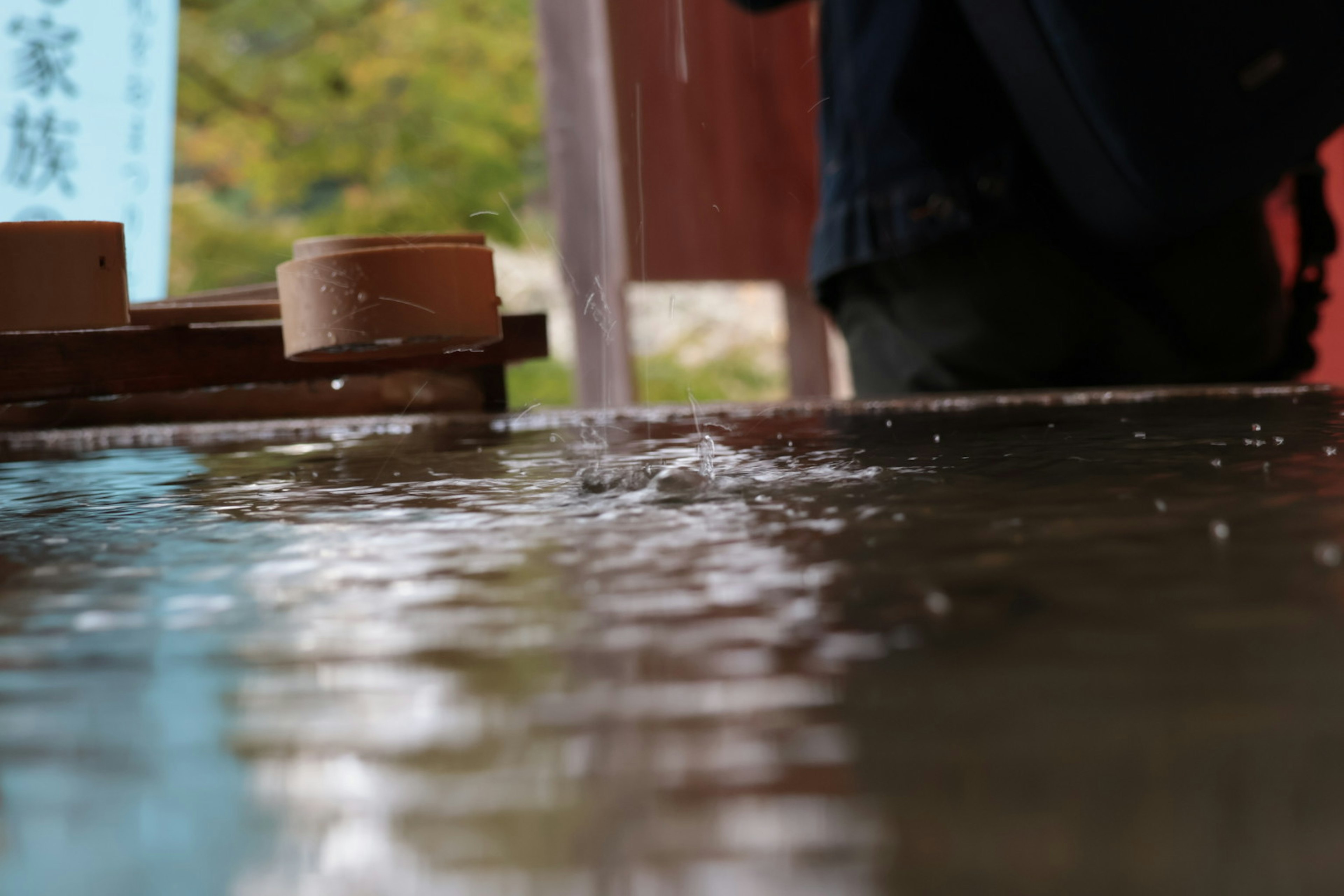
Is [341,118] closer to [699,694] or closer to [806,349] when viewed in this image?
[806,349]

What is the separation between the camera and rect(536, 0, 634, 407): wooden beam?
4129 millimetres

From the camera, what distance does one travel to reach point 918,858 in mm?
185

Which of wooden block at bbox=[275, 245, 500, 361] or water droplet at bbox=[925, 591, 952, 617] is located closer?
water droplet at bbox=[925, 591, 952, 617]

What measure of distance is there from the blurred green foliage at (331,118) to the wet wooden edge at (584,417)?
5482mm

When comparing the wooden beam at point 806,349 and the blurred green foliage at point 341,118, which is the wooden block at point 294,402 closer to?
the wooden beam at point 806,349

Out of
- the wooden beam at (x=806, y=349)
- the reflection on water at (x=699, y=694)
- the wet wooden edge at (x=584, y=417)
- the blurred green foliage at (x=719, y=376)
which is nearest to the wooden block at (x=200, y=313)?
the wet wooden edge at (x=584, y=417)

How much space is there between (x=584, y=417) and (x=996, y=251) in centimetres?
82

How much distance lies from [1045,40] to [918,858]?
1415 mm

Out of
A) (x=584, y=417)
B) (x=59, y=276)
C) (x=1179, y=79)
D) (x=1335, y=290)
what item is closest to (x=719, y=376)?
(x=1335, y=290)

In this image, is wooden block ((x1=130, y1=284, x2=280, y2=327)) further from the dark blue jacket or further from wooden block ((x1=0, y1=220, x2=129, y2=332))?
the dark blue jacket

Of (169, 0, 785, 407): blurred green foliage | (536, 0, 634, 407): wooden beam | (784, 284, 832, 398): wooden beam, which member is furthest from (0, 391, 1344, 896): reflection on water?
(169, 0, 785, 407): blurred green foliage

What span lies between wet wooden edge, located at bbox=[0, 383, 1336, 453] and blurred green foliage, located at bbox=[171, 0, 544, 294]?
5482 mm

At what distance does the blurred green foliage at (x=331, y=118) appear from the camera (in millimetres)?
6598

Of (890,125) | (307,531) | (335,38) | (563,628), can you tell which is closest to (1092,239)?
(890,125)
